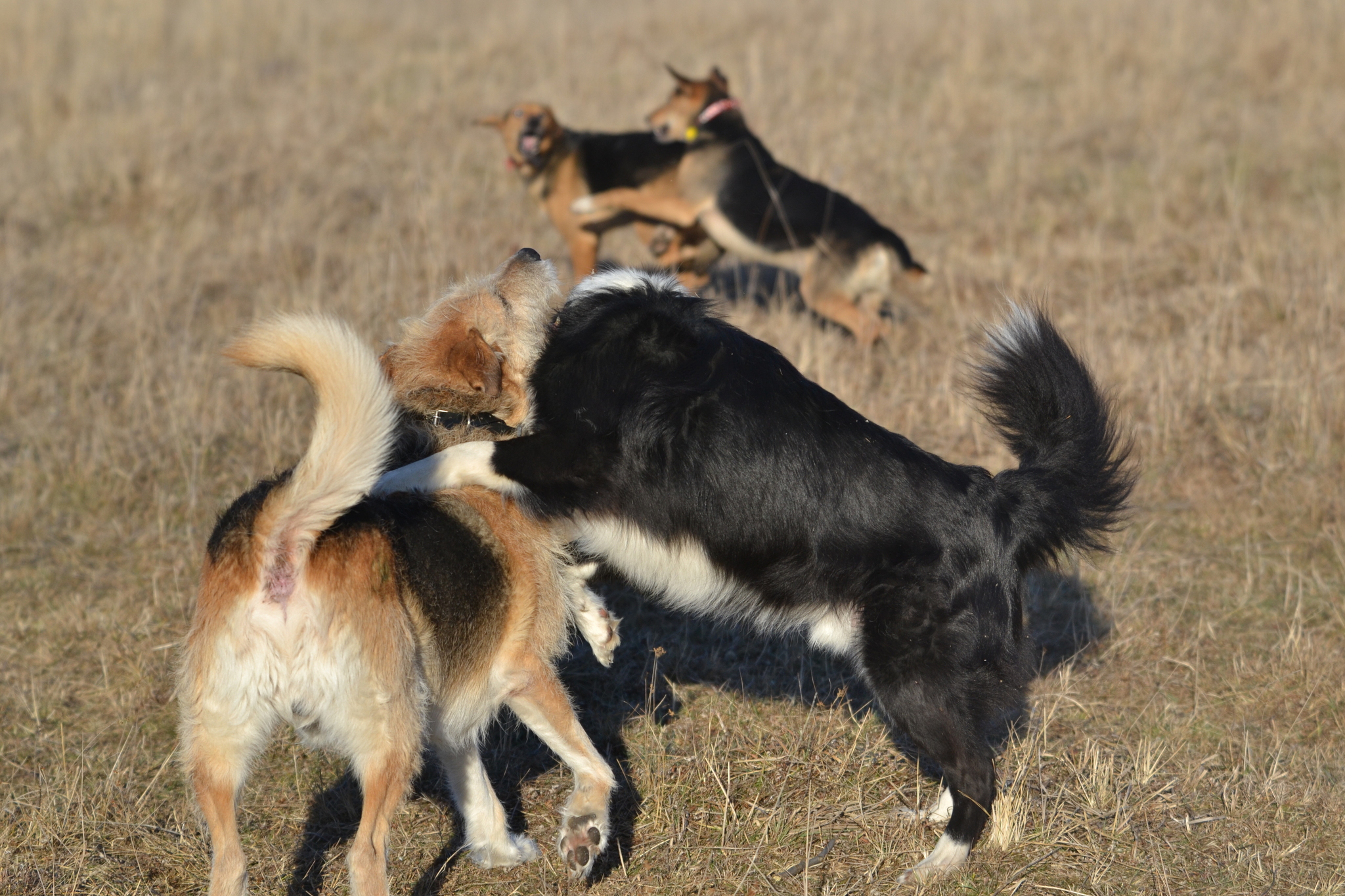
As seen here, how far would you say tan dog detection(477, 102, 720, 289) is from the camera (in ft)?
25.7

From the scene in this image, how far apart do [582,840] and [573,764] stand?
199 mm

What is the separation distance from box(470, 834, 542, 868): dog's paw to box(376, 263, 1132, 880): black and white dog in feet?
2.78

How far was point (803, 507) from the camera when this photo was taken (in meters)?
3.18

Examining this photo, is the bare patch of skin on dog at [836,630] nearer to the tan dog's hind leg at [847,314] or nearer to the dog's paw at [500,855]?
the dog's paw at [500,855]

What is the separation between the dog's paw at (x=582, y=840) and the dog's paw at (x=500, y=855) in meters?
0.27

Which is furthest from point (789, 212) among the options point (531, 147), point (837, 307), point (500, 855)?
point (500, 855)

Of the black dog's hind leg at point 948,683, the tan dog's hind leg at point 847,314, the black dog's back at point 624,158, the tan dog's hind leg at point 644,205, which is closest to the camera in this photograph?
the black dog's hind leg at point 948,683

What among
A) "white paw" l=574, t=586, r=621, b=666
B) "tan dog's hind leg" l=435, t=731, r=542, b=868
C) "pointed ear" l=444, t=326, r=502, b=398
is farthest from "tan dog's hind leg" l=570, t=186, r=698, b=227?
"tan dog's hind leg" l=435, t=731, r=542, b=868

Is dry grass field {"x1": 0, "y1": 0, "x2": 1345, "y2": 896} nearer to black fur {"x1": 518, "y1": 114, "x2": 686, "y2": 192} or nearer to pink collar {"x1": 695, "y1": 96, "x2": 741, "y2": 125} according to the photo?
black fur {"x1": 518, "y1": 114, "x2": 686, "y2": 192}

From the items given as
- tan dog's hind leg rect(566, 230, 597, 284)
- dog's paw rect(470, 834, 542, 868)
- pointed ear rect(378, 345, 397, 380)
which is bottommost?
dog's paw rect(470, 834, 542, 868)

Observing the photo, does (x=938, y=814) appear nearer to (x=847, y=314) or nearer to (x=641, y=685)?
(x=641, y=685)

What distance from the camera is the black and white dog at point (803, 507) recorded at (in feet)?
10.2

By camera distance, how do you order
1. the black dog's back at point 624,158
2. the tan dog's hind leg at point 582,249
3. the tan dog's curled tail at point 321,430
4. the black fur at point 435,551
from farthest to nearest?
the black dog's back at point 624,158 → the tan dog's hind leg at point 582,249 → the black fur at point 435,551 → the tan dog's curled tail at point 321,430

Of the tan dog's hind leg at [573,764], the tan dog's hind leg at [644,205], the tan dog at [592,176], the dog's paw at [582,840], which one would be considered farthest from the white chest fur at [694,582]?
the tan dog's hind leg at [644,205]
